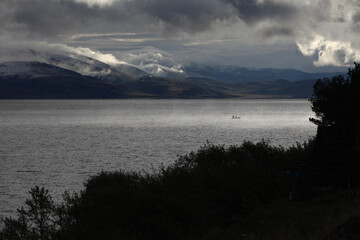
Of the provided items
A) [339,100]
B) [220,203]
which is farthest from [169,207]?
[339,100]

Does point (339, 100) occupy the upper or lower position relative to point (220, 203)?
upper

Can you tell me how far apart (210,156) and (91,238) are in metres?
20.7

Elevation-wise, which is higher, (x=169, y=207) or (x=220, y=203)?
(x=169, y=207)

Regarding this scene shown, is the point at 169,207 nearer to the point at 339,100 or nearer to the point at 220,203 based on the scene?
the point at 220,203

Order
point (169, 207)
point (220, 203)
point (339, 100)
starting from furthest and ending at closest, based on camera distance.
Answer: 1. point (339, 100)
2. point (220, 203)
3. point (169, 207)

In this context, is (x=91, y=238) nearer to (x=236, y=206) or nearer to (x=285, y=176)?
(x=236, y=206)

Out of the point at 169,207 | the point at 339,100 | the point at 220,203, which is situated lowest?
the point at 220,203

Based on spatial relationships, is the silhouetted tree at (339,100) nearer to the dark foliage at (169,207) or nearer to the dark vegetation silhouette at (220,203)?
the dark vegetation silhouette at (220,203)

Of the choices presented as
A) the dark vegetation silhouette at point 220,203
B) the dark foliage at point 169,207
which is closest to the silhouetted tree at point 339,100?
the dark vegetation silhouette at point 220,203

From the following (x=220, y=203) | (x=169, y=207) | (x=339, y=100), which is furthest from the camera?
(x=339, y=100)

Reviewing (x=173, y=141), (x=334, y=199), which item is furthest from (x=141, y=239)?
(x=173, y=141)

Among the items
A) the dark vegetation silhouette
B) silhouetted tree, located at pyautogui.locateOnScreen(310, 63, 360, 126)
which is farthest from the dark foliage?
silhouetted tree, located at pyautogui.locateOnScreen(310, 63, 360, 126)

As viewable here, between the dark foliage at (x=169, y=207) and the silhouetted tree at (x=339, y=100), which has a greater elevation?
the silhouetted tree at (x=339, y=100)

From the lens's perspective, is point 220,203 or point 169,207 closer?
point 169,207
